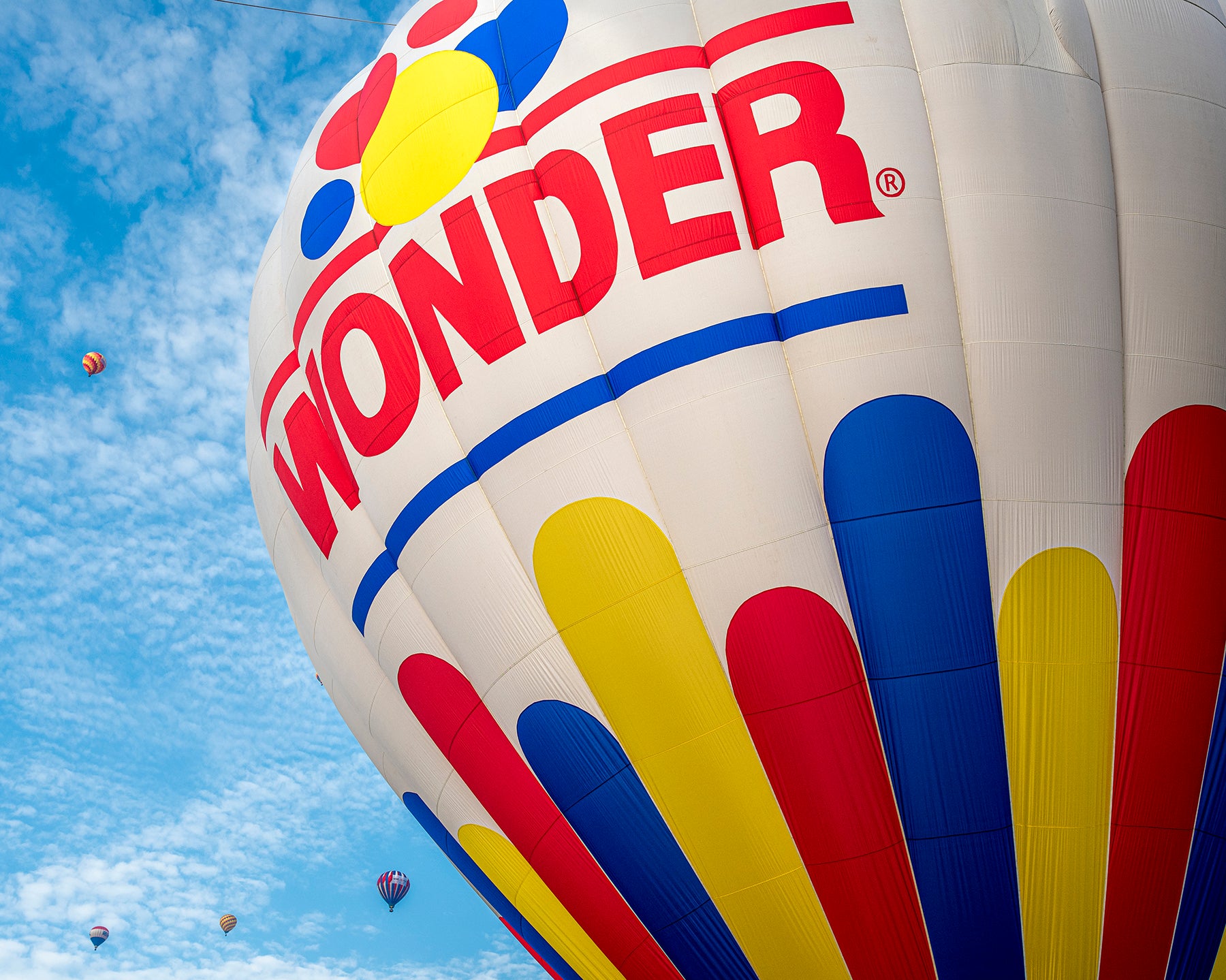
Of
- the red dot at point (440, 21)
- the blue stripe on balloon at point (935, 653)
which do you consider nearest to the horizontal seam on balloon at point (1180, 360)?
the blue stripe on balloon at point (935, 653)

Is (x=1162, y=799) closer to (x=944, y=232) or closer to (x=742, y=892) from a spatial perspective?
(x=742, y=892)

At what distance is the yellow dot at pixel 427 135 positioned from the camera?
5.82 m

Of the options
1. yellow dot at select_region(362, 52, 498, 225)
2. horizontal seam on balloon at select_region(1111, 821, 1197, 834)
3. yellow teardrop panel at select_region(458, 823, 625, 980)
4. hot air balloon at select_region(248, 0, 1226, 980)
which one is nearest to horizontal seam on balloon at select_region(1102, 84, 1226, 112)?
hot air balloon at select_region(248, 0, 1226, 980)

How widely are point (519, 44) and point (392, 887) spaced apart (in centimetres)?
1491

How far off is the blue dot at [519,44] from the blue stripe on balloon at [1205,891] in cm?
457

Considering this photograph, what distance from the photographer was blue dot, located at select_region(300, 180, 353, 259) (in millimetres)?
6281

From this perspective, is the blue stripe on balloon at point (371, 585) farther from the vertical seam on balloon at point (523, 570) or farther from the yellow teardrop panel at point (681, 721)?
the yellow teardrop panel at point (681, 721)

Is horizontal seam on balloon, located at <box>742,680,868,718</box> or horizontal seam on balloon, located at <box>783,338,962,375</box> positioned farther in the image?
horizontal seam on balloon, located at <box>783,338,962,375</box>

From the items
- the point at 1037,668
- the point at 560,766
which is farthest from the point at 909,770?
the point at 560,766

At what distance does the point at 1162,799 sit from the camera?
15.3 ft

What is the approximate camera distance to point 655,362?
16.8 ft

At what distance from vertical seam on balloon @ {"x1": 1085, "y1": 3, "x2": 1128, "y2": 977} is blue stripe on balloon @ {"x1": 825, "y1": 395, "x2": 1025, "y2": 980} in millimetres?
393

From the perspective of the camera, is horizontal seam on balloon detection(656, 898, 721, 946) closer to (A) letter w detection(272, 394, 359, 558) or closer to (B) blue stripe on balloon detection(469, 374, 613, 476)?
(B) blue stripe on balloon detection(469, 374, 613, 476)

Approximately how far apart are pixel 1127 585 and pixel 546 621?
2579mm
